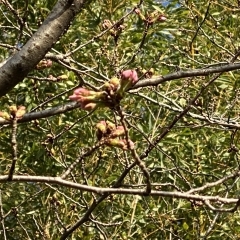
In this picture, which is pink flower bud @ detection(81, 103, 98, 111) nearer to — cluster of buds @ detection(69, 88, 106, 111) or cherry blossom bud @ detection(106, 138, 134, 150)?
cluster of buds @ detection(69, 88, 106, 111)

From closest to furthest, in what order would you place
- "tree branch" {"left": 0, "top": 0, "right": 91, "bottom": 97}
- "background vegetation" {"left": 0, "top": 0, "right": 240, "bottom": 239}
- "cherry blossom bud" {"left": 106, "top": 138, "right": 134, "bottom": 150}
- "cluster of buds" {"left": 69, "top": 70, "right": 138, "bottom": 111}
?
"cluster of buds" {"left": 69, "top": 70, "right": 138, "bottom": 111} → "cherry blossom bud" {"left": 106, "top": 138, "right": 134, "bottom": 150} → "tree branch" {"left": 0, "top": 0, "right": 91, "bottom": 97} → "background vegetation" {"left": 0, "top": 0, "right": 240, "bottom": 239}

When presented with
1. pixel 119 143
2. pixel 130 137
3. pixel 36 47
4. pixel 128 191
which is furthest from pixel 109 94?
pixel 130 137

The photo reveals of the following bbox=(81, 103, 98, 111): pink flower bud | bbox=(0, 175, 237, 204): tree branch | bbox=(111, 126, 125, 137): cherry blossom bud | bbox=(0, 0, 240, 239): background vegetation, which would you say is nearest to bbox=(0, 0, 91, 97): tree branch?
bbox=(0, 175, 237, 204): tree branch

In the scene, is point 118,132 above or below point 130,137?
below

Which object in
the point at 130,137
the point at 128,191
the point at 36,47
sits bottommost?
the point at 128,191

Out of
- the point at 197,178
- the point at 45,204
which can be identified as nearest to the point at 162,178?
the point at 197,178

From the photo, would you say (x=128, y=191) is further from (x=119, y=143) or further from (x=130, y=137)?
(x=130, y=137)

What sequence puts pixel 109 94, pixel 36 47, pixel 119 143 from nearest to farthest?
pixel 109 94
pixel 119 143
pixel 36 47

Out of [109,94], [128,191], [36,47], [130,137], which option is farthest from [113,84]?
[130,137]

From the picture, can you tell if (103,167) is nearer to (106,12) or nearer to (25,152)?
(25,152)

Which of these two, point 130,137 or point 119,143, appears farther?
point 130,137

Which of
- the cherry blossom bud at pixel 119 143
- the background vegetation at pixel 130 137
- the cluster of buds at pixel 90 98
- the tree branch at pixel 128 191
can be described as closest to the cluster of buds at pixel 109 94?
the cluster of buds at pixel 90 98

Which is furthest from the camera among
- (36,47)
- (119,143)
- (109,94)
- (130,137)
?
(130,137)

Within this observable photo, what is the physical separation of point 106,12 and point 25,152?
904 mm
